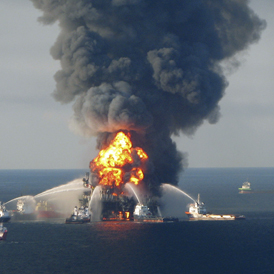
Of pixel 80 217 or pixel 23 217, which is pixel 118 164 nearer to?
pixel 80 217

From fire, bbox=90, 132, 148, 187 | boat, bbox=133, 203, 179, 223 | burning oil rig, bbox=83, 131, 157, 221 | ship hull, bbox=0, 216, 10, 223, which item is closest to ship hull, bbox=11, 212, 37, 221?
ship hull, bbox=0, 216, 10, 223

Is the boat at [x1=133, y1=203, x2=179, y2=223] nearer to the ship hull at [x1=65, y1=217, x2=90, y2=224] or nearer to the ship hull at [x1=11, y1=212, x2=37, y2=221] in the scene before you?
the ship hull at [x1=65, y1=217, x2=90, y2=224]

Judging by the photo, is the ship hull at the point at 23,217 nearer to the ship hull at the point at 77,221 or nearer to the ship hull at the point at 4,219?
the ship hull at the point at 4,219

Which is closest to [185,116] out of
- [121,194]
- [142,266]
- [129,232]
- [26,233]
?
[121,194]

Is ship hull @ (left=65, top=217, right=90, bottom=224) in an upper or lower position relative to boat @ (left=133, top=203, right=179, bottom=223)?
lower

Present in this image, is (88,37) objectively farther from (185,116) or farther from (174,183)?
(174,183)

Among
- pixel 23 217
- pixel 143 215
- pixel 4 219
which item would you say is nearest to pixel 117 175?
pixel 143 215

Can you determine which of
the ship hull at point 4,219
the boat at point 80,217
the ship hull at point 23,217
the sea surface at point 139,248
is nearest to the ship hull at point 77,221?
the boat at point 80,217
